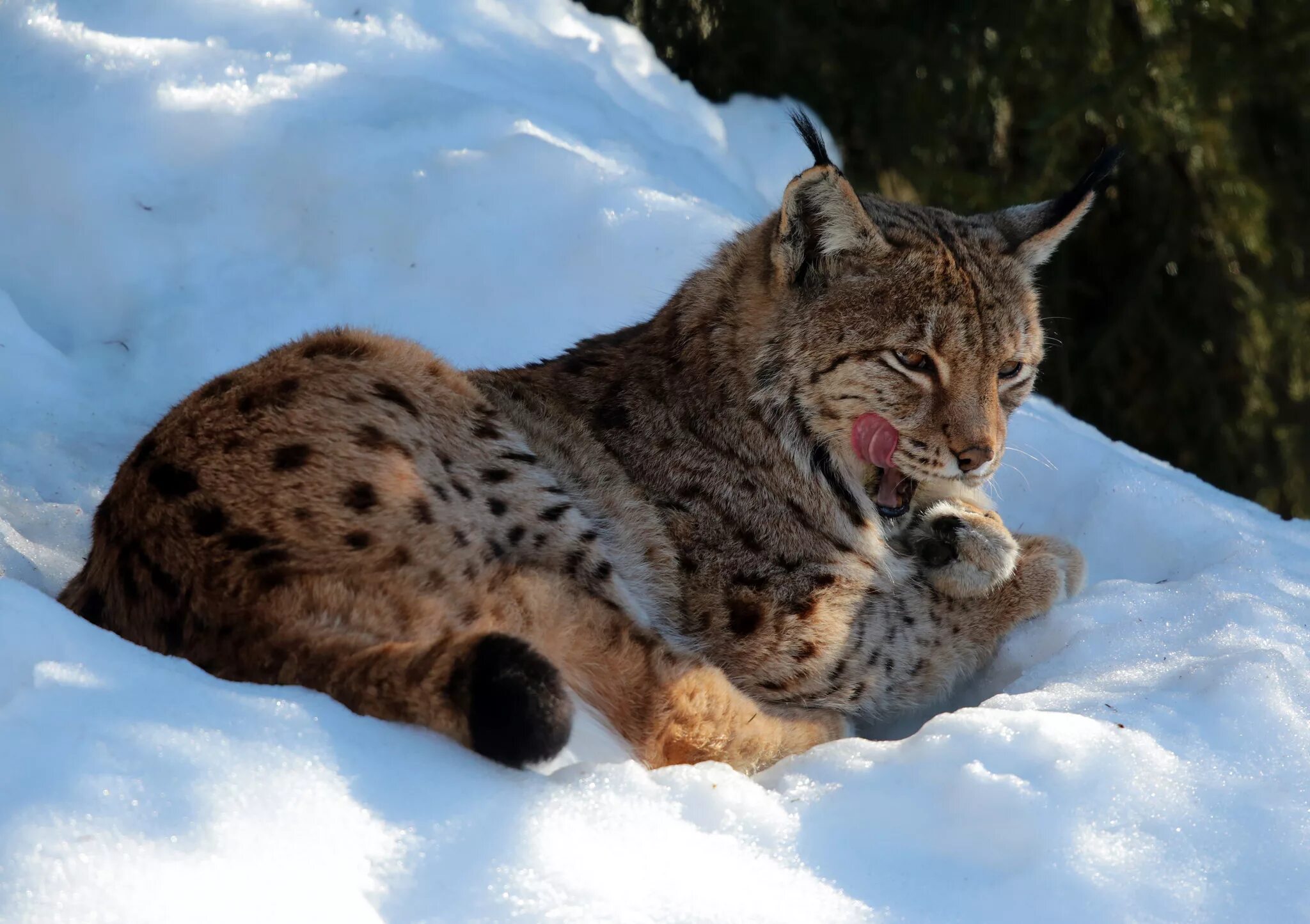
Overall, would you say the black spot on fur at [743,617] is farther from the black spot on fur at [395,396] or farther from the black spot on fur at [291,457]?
the black spot on fur at [291,457]

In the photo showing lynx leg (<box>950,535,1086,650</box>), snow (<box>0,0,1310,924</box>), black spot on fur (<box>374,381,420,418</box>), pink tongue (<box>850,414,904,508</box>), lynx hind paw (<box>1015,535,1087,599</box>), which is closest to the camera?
snow (<box>0,0,1310,924</box>)

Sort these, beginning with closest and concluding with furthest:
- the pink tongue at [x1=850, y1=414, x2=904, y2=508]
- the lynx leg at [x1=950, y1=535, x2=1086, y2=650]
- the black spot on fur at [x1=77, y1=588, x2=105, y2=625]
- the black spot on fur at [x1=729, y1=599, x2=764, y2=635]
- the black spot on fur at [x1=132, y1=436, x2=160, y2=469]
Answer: the black spot on fur at [x1=77, y1=588, x2=105, y2=625] < the black spot on fur at [x1=132, y1=436, x2=160, y2=469] < the black spot on fur at [x1=729, y1=599, x2=764, y2=635] < the pink tongue at [x1=850, y1=414, x2=904, y2=508] < the lynx leg at [x1=950, y1=535, x2=1086, y2=650]

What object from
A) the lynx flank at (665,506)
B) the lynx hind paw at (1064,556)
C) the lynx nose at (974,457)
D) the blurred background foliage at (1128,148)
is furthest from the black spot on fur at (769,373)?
the blurred background foliage at (1128,148)

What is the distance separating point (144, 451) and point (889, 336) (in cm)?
166

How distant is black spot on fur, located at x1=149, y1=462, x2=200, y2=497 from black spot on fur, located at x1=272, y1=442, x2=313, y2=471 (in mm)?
148

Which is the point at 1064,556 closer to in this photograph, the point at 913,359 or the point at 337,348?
the point at 913,359

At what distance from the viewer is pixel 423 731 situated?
2.22 metres

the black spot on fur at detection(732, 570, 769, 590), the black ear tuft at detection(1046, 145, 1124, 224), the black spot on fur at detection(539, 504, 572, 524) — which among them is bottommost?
the black spot on fur at detection(732, 570, 769, 590)

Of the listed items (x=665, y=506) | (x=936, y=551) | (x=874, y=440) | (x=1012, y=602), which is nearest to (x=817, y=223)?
(x=874, y=440)

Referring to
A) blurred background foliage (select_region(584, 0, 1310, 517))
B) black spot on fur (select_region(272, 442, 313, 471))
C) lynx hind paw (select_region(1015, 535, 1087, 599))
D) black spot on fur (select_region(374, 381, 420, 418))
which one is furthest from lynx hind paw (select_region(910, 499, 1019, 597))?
blurred background foliage (select_region(584, 0, 1310, 517))

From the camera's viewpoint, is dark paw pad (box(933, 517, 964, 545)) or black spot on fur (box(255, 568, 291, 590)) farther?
dark paw pad (box(933, 517, 964, 545))

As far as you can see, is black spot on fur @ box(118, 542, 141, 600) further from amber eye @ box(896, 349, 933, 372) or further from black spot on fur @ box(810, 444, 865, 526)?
amber eye @ box(896, 349, 933, 372)

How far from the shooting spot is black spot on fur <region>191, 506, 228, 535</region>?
2471mm

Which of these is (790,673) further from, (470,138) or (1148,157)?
(1148,157)
